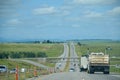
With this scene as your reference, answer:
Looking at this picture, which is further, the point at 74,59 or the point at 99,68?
the point at 74,59

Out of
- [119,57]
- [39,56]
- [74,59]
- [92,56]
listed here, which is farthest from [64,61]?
[92,56]

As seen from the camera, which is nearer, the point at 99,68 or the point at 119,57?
the point at 99,68

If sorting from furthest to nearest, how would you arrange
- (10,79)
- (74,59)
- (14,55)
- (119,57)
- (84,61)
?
(74,59), (14,55), (119,57), (84,61), (10,79)

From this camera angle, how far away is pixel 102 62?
51469 millimetres

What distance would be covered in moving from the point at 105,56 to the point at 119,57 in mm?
88906

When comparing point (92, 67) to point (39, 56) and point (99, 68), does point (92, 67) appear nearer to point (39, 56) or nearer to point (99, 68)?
point (99, 68)

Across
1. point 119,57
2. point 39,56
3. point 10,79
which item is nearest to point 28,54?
point 39,56

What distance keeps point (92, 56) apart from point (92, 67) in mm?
1473

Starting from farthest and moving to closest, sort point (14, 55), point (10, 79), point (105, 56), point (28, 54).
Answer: point (28, 54) < point (14, 55) < point (105, 56) < point (10, 79)

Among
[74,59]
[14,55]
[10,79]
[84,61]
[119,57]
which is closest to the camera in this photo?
[10,79]

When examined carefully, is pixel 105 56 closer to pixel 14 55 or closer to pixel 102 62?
pixel 102 62

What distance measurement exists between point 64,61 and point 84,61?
12946 cm

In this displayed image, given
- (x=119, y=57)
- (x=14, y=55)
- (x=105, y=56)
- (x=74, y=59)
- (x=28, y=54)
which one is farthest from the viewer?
(x=74, y=59)

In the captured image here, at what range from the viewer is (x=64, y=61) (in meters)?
194
